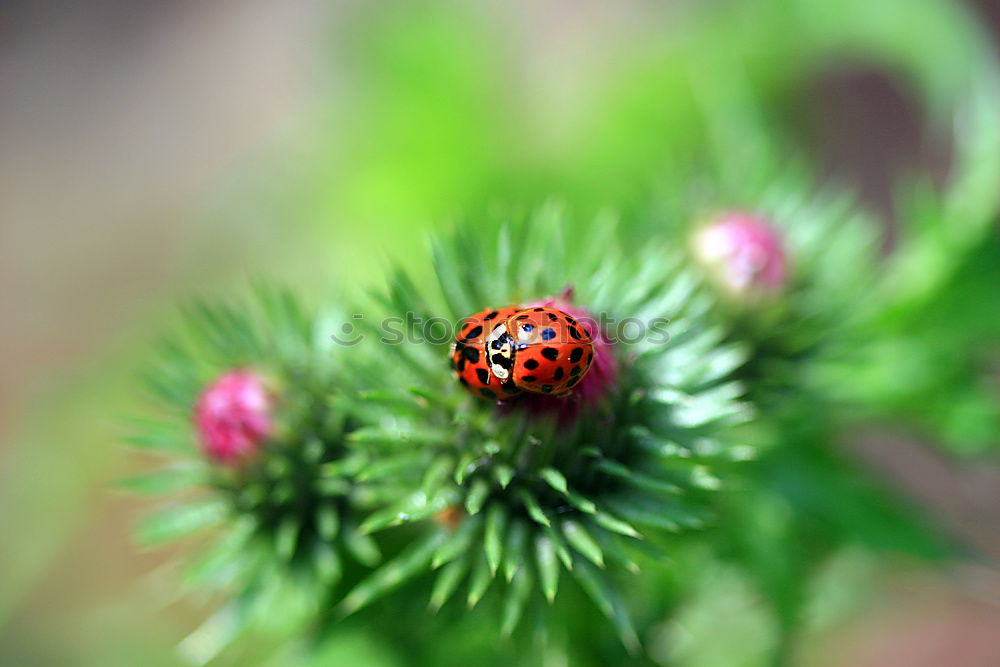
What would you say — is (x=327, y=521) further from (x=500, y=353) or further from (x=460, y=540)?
(x=500, y=353)

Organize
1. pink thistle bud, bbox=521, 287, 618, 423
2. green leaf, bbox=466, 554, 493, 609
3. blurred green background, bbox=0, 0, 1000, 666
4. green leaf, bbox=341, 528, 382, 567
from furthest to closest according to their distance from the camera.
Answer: blurred green background, bbox=0, 0, 1000, 666
green leaf, bbox=341, 528, 382, 567
pink thistle bud, bbox=521, 287, 618, 423
green leaf, bbox=466, 554, 493, 609

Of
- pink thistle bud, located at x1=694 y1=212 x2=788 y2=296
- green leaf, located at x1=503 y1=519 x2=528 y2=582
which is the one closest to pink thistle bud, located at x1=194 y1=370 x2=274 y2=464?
green leaf, located at x1=503 y1=519 x2=528 y2=582

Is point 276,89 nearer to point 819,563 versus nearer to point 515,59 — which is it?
point 515,59

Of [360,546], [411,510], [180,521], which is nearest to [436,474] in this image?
[411,510]

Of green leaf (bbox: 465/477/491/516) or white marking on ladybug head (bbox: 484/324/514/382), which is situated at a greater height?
white marking on ladybug head (bbox: 484/324/514/382)

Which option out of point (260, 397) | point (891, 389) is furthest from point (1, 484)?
point (891, 389)
